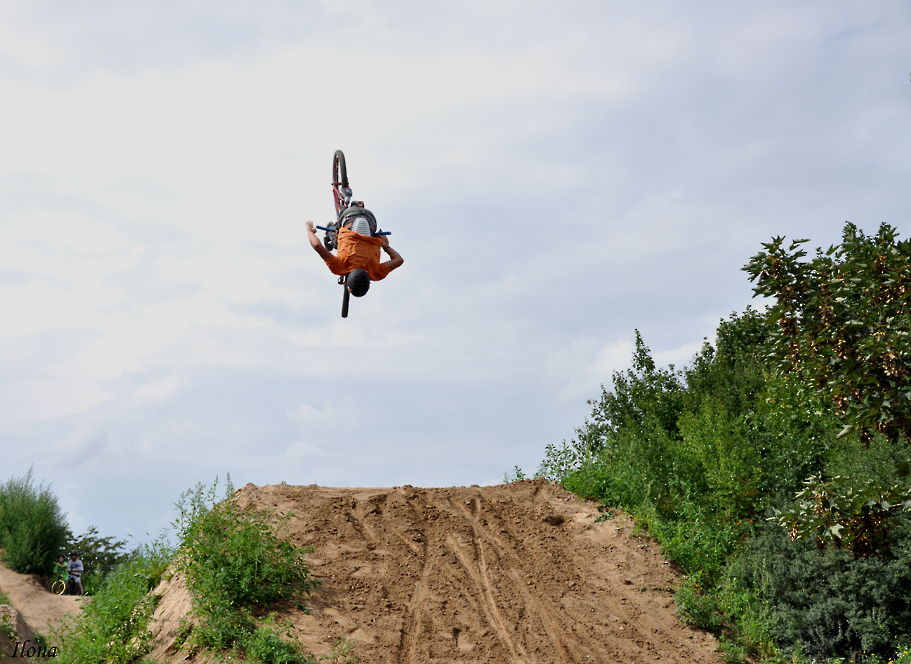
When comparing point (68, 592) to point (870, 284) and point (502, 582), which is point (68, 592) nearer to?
point (502, 582)

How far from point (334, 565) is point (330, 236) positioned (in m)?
4.65

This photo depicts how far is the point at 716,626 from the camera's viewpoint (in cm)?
929

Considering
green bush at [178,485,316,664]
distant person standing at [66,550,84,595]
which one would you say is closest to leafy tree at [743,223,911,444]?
green bush at [178,485,316,664]

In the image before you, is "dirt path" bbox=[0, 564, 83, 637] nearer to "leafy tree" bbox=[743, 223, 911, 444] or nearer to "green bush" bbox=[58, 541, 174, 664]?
"green bush" bbox=[58, 541, 174, 664]

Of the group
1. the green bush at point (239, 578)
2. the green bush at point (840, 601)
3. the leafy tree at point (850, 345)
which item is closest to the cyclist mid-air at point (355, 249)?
the green bush at point (239, 578)

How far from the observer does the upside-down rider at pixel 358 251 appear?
30.7 ft

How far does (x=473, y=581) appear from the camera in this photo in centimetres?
979

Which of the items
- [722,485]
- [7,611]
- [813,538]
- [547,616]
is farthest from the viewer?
[7,611]

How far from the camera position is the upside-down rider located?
937 cm

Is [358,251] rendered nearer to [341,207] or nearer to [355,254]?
[355,254]

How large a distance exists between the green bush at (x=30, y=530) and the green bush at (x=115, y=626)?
1059 centimetres

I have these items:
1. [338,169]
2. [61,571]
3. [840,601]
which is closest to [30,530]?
[61,571]

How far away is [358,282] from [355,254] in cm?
49

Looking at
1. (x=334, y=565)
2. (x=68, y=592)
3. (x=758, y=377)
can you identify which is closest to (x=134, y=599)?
(x=334, y=565)
